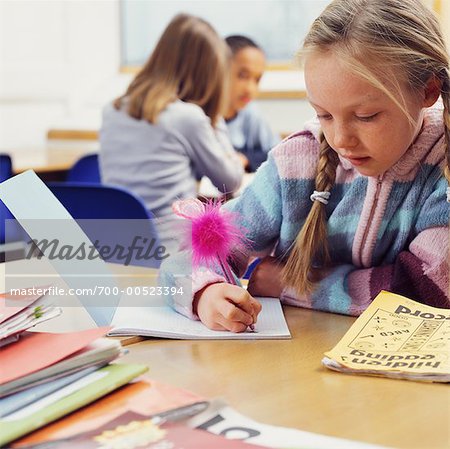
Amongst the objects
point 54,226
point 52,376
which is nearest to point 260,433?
point 52,376

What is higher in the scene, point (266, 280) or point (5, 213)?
point (266, 280)

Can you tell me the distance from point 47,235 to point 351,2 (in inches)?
20.5

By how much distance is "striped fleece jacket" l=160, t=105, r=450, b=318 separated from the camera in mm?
1148

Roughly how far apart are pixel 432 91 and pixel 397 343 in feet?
1.28

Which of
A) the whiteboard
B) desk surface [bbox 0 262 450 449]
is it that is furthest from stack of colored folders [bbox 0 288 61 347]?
the whiteboard

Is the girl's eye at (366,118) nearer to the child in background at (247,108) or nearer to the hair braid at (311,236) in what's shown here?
the hair braid at (311,236)

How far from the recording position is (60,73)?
4.49 m

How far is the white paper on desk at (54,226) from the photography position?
1.00 m

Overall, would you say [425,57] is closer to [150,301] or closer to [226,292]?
[226,292]

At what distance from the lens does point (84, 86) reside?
15.2 feet

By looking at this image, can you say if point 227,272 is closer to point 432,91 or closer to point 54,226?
point 54,226

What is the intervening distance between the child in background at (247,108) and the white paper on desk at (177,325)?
7.50 ft

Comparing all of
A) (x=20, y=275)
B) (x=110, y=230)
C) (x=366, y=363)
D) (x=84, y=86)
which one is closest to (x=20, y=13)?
(x=84, y=86)

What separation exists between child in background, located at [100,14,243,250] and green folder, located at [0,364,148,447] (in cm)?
181
